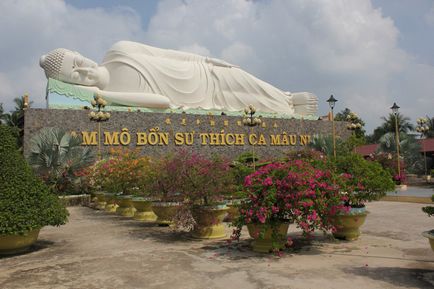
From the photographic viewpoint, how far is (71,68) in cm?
1576

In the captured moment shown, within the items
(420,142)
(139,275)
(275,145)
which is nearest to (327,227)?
(139,275)

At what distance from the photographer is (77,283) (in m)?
4.18

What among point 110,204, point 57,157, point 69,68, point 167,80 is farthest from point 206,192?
point 69,68

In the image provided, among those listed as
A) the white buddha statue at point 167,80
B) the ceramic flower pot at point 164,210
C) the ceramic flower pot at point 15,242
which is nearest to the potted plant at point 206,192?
the ceramic flower pot at point 164,210

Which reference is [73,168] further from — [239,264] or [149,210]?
[239,264]

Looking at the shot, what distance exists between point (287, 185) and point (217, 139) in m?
11.7

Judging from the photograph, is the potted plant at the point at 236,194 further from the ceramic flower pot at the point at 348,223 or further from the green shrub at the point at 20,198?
the green shrub at the point at 20,198

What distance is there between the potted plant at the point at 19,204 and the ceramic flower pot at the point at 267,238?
288cm

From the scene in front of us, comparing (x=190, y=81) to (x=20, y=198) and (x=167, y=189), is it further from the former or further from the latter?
(x=20, y=198)

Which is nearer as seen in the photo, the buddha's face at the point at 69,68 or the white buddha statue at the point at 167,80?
the buddha's face at the point at 69,68

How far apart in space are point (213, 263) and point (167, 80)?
12.9 m

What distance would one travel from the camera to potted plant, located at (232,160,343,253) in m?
5.23

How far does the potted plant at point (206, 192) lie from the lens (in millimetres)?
6535

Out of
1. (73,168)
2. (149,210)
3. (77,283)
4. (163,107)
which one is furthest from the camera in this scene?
(163,107)
